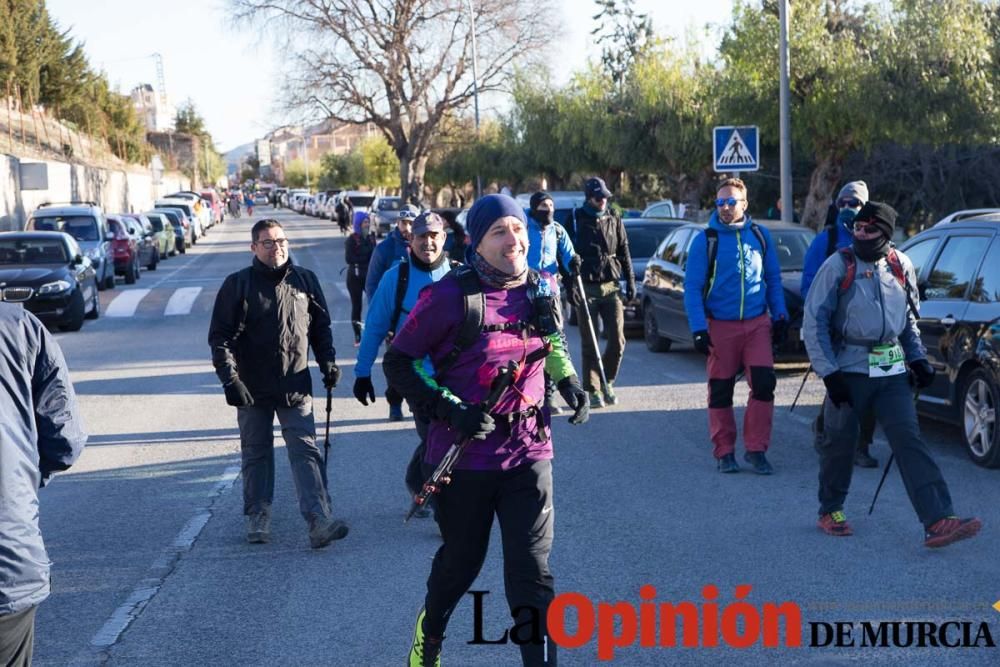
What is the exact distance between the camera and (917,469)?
6625 mm

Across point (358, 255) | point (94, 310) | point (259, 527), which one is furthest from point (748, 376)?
point (94, 310)

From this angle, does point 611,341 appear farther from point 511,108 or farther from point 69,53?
point 69,53

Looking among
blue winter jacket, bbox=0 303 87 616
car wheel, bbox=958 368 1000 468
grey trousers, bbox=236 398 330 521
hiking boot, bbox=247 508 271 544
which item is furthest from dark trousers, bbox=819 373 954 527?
blue winter jacket, bbox=0 303 87 616

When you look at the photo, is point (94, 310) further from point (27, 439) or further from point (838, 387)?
point (27, 439)

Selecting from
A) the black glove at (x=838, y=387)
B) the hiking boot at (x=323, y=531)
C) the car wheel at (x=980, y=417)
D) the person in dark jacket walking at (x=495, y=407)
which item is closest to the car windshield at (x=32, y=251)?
the hiking boot at (x=323, y=531)

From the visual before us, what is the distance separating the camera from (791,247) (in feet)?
48.2

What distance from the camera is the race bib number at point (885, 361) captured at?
22.4 ft

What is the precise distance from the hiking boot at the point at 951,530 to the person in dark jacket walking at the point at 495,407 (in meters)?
2.76

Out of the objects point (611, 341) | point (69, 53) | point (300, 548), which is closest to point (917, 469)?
point (300, 548)

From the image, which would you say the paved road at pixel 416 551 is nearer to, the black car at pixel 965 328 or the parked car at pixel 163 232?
the black car at pixel 965 328

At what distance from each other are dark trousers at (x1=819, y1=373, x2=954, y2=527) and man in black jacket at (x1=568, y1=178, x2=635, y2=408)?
14.8 ft

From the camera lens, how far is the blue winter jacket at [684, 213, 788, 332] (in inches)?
345

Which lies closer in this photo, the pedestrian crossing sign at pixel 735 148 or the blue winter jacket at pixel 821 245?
the blue winter jacket at pixel 821 245

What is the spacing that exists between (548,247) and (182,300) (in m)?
16.5
